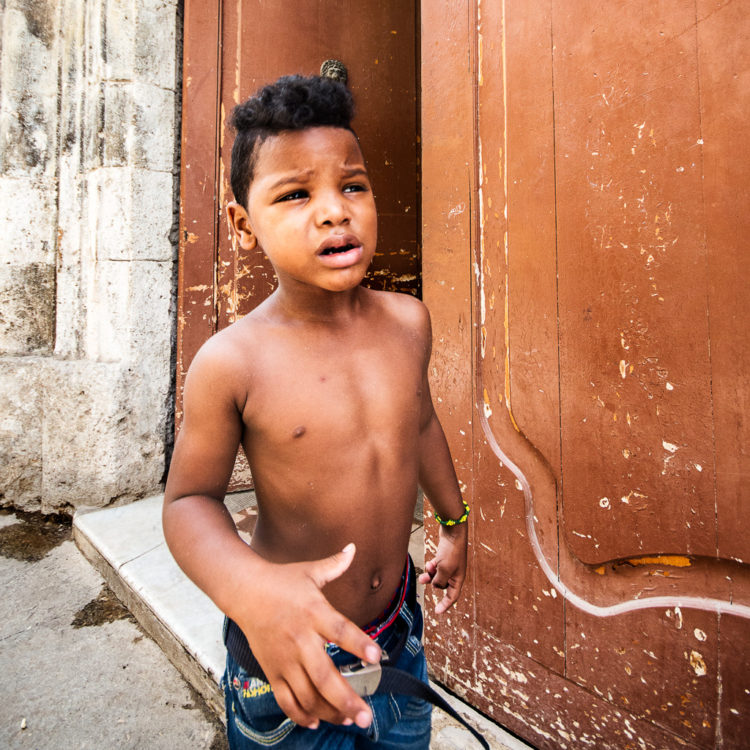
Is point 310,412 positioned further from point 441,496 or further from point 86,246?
point 86,246

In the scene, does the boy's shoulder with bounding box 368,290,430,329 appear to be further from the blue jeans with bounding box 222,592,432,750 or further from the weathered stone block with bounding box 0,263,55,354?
the weathered stone block with bounding box 0,263,55,354

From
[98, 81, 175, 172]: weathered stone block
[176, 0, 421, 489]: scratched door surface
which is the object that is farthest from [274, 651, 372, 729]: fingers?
[98, 81, 175, 172]: weathered stone block

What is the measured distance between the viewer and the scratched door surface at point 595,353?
104cm

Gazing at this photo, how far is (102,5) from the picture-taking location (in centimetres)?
287

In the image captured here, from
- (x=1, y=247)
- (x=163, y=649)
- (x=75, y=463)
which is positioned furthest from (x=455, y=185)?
(x=1, y=247)

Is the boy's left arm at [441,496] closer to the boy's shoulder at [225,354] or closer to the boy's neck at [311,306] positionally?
the boy's neck at [311,306]

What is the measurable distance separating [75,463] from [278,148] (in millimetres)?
2805

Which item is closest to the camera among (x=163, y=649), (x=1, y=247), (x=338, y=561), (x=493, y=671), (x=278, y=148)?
(x=338, y=561)

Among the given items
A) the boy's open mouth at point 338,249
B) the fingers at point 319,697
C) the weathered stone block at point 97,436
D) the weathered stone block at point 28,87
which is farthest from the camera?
the weathered stone block at point 28,87

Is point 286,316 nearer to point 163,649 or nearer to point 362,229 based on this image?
point 362,229

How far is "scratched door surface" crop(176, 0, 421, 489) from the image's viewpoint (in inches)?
114

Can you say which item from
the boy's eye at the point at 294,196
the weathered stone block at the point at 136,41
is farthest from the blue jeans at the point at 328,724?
the weathered stone block at the point at 136,41

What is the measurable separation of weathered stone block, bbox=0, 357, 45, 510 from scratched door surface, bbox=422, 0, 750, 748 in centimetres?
271

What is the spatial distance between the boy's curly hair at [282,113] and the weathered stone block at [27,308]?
2841 millimetres
